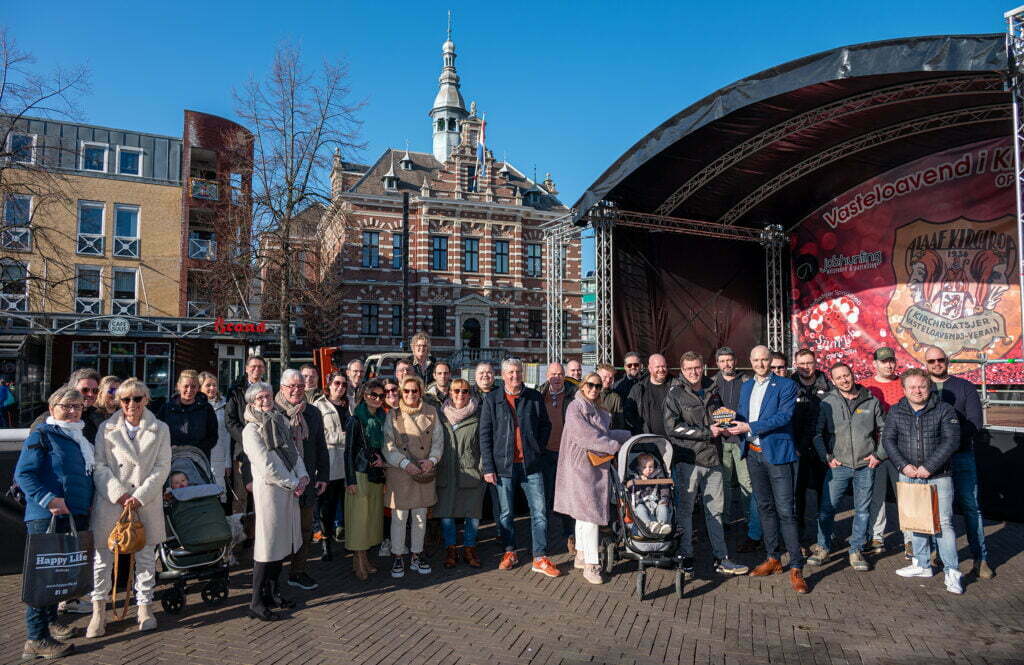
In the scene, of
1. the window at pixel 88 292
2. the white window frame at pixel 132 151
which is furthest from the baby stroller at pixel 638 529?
the white window frame at pixel 132 151

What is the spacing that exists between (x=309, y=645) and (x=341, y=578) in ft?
4.75

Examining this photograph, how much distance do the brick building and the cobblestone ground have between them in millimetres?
25282

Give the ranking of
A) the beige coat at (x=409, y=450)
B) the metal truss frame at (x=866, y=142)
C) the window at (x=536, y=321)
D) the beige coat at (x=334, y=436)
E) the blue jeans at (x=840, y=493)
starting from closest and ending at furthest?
the beige coat at (x=409, y=450) < the blue jeans at (x=840, y=493) < the beige coat at (x=334, y=436) < the metal truss frame at (x=866, y=142) < the window at (x=536, y=321)

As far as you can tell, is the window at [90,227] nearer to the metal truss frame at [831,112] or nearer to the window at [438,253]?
the window at [438,253]

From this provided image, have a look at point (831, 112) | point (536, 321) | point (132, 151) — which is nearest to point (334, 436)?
point (831, 112)

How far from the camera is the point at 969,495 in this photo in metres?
5.73

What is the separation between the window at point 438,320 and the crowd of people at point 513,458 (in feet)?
81.5

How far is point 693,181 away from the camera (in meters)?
12.9

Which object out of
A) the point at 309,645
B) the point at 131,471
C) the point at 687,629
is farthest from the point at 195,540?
the point at 687,629

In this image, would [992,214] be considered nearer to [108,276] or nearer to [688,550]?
[688,550]

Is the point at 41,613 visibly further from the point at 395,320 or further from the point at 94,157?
the point at 395,320

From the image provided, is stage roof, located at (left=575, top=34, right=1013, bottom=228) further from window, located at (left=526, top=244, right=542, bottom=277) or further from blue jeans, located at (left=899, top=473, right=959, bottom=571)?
window, located at (left=526, top=244, right=542, bottom=277)

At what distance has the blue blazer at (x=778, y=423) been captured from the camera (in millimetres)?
5508

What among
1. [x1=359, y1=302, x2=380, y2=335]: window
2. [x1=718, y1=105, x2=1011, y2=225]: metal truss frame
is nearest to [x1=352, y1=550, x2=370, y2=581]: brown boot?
[x1=718, y1=105, x2=1011, y2=225]: metal truss frame
